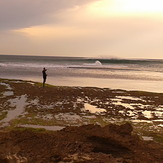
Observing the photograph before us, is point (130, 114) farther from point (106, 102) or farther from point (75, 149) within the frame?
point (75, 149)

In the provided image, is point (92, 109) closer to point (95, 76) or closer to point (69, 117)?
point (69, 117)

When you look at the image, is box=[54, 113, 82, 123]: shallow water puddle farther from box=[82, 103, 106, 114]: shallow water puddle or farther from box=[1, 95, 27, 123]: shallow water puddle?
box=[1, 95, 27, 123]: shallow water puddle

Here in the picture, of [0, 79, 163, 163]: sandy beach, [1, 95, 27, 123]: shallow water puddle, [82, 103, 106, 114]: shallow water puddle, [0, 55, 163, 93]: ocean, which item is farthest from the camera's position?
[0, 55, 163, 93]: ocean

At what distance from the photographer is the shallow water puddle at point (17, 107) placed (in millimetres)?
13222

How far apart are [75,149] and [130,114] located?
8.16 metres

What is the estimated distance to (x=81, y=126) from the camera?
9.96 m

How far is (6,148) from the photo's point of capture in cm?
765

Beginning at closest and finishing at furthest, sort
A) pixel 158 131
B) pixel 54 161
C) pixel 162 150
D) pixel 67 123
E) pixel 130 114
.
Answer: pixel 54 161
pixel 162 150
pixel 158 131
pixel 67 123
pixel 130 114

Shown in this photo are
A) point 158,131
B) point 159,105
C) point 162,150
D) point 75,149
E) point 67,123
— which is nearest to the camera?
point 75,149

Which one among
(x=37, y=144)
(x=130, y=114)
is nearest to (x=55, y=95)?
(x=130, y=114)

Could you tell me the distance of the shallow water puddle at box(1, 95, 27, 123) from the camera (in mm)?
13222

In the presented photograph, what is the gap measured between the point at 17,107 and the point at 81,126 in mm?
7360

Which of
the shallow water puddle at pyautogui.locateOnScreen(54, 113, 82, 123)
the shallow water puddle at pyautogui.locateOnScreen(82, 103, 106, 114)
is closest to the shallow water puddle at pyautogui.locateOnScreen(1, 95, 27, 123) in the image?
the shallow water puddle at pyautogui.locateOnScreen(54, 113, 82, 123)

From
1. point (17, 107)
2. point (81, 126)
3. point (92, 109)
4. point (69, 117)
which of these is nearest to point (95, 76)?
point (92, 109)
